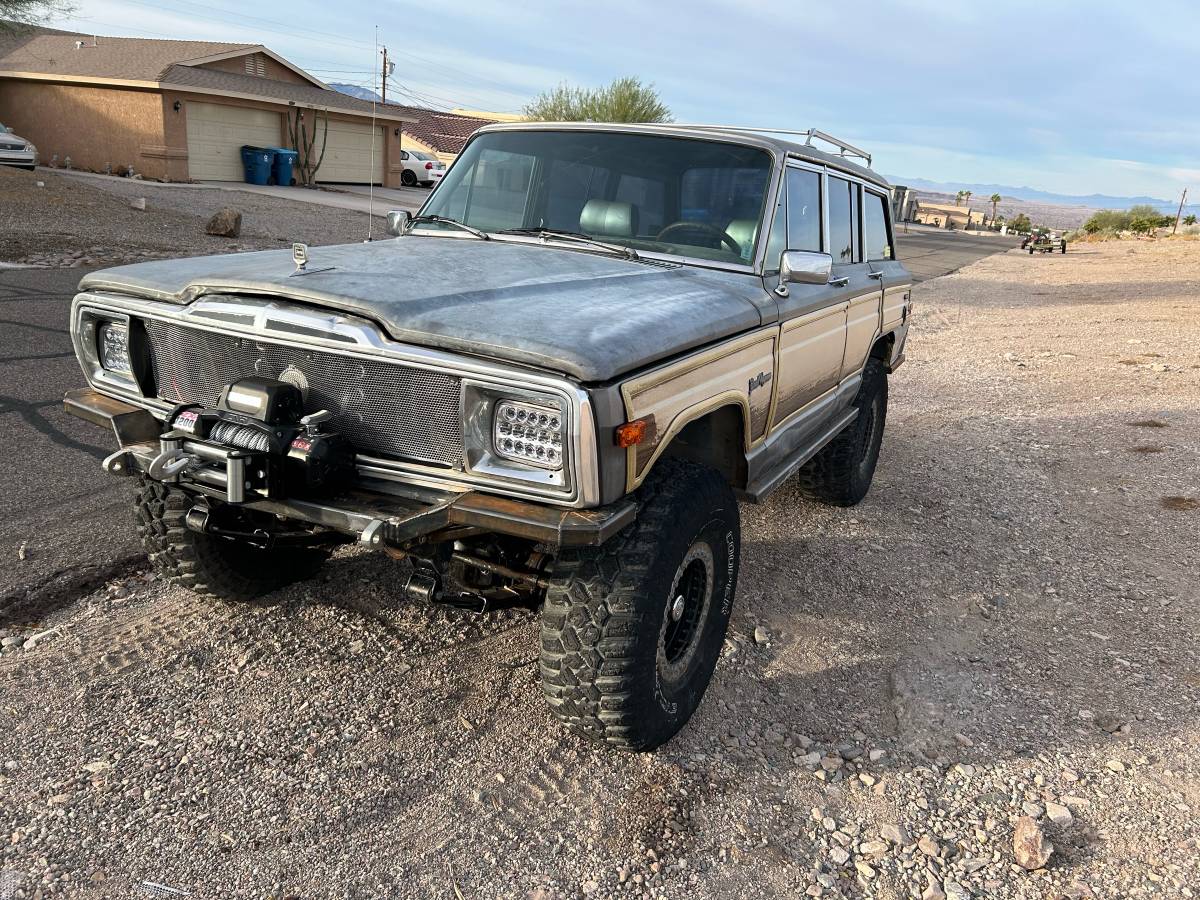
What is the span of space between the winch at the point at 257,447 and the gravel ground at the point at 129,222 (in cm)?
959

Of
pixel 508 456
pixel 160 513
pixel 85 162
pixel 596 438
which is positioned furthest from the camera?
pixel 85 162

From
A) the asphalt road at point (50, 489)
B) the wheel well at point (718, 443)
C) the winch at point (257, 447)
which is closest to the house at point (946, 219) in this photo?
the asphalt road at point (50, 489)

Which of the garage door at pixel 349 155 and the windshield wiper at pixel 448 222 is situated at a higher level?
the garage door at pixel 349 155

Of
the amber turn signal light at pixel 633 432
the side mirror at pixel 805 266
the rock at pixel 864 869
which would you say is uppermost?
the side mirror at pixel 805 266

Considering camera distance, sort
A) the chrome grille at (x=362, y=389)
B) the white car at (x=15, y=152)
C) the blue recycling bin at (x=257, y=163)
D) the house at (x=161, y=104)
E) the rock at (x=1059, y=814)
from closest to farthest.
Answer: the chrome grille at (x=362, y=389) < the rock at (x=1059, y=814) < the white car at (x=15, y=152) < the house at (x=161, y=104) < the blue recycling bin at (x=257, y=163)

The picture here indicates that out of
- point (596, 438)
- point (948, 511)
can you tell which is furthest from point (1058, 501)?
point (596, 438)

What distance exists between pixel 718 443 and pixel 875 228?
3020 millimetres

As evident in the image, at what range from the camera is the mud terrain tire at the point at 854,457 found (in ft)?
17.2

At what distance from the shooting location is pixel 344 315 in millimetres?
2664

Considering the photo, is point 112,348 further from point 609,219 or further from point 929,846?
point 929,846

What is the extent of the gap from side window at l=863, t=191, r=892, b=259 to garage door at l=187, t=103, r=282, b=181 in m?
25.3

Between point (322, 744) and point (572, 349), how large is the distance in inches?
63.4

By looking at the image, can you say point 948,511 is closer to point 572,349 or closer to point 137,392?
point 572,349

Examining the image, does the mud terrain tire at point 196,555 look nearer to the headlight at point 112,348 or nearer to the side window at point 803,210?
the headlight at point 112,348
